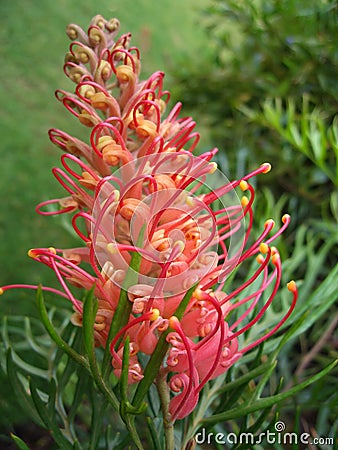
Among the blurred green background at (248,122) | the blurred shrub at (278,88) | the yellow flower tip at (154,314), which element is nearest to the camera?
the yellow flower tip at (154,314)

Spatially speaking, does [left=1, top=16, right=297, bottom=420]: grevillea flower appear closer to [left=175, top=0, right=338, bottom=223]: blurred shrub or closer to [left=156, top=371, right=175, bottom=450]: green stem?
[left=156, top=371, right=175, bottom=450]: green stem

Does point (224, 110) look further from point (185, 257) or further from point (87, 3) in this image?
point (87, 3)

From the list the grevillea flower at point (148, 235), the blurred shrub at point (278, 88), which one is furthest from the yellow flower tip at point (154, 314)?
the blurred shrub at point (278, 88)

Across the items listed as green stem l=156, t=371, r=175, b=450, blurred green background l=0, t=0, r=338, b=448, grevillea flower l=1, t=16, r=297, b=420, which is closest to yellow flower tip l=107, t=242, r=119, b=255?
grevillea flower l=1, t=16, r=297, b=420

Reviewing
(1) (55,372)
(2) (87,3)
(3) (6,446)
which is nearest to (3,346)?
(1) (55,372)

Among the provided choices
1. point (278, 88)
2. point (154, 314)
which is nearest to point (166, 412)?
point (154, 314)

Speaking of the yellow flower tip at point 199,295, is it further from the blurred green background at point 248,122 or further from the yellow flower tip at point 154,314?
the blurred green background at point 248,122

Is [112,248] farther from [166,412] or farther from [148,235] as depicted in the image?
[166,412]

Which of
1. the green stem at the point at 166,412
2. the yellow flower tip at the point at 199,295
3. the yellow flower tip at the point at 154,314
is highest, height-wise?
the yellow flower tip at the point at 199,295
